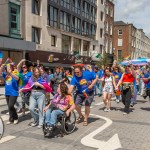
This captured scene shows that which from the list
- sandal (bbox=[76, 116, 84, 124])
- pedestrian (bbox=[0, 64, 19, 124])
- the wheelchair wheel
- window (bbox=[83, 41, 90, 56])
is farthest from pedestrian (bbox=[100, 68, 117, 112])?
window (bbox=[83, 41, 90, 56])

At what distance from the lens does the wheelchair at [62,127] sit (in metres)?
6.45

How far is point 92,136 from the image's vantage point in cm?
671

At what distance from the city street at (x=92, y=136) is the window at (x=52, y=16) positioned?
22.8 meters

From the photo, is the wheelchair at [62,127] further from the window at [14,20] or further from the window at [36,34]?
the window at [36,34]

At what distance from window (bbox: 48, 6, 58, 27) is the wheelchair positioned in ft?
80.4

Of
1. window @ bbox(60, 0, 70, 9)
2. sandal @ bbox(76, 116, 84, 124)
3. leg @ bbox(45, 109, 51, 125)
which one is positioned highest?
window @ bbox(60, 0, 70, 9)

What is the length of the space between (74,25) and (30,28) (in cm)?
1051

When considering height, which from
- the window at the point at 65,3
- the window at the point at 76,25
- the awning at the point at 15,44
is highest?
the window at the point at 65,3

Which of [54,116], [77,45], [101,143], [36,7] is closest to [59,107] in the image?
[54,116]

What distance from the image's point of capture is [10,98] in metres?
7.73

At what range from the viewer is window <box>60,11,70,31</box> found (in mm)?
32875

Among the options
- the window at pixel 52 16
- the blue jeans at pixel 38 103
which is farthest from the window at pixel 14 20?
the blue jeans at pixel 38 103

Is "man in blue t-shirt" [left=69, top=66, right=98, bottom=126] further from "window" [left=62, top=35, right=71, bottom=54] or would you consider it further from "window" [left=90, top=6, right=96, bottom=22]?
"window" [left=90, top=6, right=96, bottom=22]

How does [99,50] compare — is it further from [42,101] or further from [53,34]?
[42,101]
